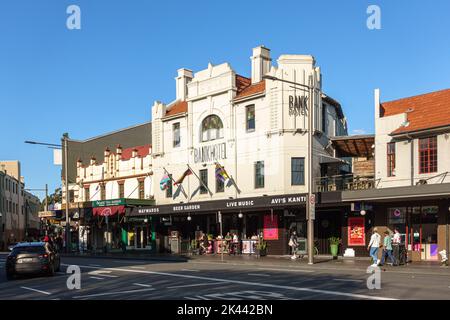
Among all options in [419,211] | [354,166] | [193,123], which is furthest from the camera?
[193,123]

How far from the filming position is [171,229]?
1640 inches

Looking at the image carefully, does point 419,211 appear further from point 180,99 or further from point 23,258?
point 180,99

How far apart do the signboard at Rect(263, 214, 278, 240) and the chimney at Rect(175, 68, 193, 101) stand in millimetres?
13675

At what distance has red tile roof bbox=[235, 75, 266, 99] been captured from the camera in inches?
1414

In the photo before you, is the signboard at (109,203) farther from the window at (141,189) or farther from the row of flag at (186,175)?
the row of flag at (186,175)

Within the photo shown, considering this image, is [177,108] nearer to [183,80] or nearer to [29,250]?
[183,80]

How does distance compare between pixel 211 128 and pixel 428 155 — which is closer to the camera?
pixel 428 155

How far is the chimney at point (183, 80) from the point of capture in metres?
43.3

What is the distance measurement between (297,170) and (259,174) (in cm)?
259

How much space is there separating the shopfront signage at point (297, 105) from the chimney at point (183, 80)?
11.9m

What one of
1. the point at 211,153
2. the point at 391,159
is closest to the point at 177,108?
the point at 211,153

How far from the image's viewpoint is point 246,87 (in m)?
37.9

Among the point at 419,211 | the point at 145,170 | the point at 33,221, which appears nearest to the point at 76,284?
the point at 419,211
